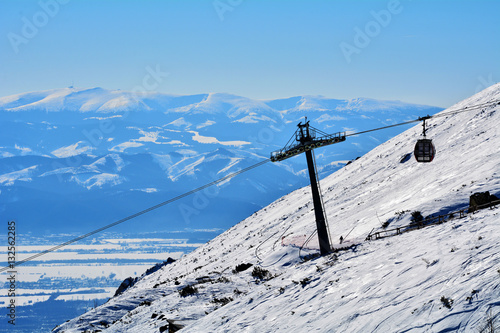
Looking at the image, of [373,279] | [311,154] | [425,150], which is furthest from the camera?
[311,154]

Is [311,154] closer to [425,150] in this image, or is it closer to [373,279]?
[425,150]

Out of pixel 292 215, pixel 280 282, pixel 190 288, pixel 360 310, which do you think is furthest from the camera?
pixel 292 215

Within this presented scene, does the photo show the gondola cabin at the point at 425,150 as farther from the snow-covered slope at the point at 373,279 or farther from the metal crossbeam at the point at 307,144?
the snow-covered slope at the point at 373,279

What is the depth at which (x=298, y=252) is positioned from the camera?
40.0 m

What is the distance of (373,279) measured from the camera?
2053 cm

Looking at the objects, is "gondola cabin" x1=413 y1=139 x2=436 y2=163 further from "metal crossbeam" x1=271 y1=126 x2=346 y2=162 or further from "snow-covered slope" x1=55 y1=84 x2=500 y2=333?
"snow-covered slope" x1=55 y1=84 x2=500 y2=333

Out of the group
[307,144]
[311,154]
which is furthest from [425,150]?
[307,144]

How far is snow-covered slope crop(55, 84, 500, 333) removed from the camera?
16.4m

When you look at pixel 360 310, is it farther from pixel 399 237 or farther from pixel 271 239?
pixel 271 239

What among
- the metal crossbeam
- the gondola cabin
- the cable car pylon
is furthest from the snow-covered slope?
the metal crossbeam

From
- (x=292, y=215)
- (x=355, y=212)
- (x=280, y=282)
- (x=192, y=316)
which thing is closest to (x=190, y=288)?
(x=192, y=316)

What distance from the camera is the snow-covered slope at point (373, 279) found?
16438 mm

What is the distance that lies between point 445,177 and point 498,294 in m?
33.8

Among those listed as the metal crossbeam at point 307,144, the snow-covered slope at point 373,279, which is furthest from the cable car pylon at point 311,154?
the snow-covered slope at point 373,279
